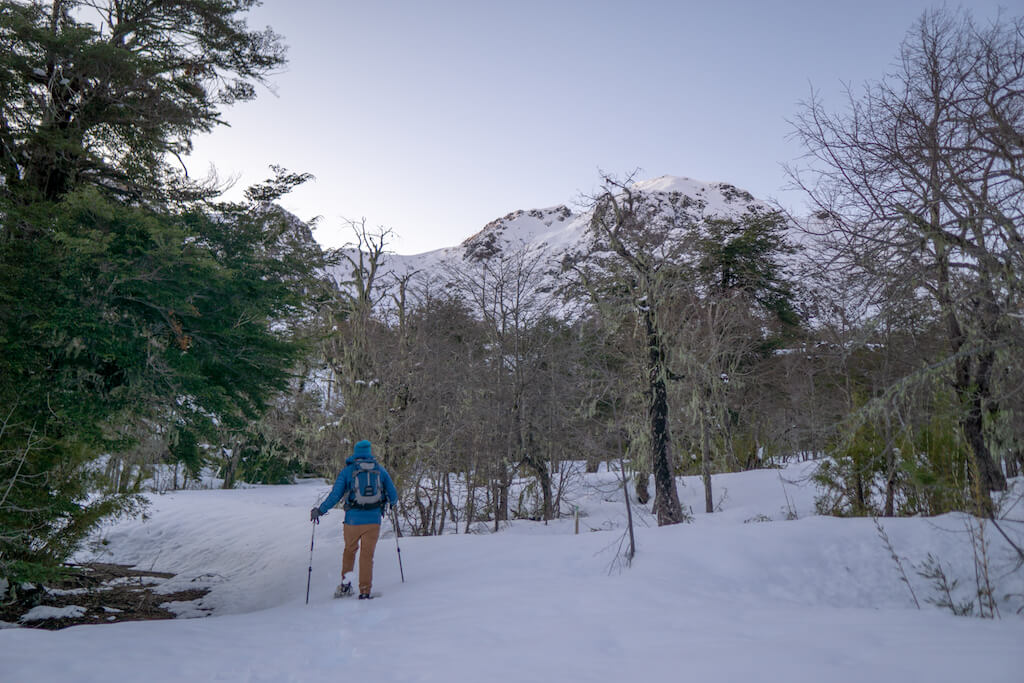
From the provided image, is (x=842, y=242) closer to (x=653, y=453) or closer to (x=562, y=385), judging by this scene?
(x=653, y=453)

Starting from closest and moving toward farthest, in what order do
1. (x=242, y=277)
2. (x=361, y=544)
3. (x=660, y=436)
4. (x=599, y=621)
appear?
(x=599, y=621) → (x=361, y=544) → (x=242, y=277) → (x=660, y=436)

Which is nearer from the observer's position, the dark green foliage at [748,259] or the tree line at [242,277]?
the tree line at [242,277]

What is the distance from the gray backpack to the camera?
302 inches

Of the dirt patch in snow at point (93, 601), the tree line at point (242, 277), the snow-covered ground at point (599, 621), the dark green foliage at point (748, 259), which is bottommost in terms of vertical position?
the dirt patch in snow at point (93, 601)

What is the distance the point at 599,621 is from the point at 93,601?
30.6ft

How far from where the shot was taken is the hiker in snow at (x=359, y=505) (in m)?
7.51

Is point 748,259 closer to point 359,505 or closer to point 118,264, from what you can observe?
point 359,505

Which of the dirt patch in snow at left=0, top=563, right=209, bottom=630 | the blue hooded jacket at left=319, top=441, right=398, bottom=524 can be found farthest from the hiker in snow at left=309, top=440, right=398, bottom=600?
the dirt patch in snow at left=0, top=563, right=209, bottom=630

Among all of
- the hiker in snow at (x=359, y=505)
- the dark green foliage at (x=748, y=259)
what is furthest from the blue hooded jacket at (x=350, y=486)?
the dark green foliage at (x=748, y=259)

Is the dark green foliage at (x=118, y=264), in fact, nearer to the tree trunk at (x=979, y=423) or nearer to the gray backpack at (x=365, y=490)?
the gray backpack at (x=365, y=490)

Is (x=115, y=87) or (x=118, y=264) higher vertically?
(x=115, y=87)

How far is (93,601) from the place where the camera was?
32.2ft

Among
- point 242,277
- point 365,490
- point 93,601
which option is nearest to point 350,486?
point 365,490

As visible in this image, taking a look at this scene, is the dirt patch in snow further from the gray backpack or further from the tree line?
the gray backpack
